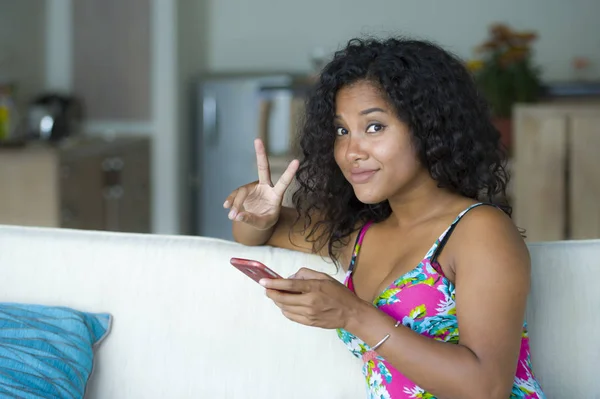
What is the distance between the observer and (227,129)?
5688mm

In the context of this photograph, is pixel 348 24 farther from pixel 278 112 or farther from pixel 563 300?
pixel 563 300

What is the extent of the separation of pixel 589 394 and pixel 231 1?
492cm

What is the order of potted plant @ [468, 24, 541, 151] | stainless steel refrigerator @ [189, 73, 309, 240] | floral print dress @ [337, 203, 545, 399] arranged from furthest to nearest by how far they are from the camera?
stainless steel refrigerator @ [189, 73, 309, 240] < potted plant @ [468, 24, 541, 151] < floral print dress @ [337, 203, 545, 399]

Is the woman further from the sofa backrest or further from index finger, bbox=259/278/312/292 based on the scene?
the sofa backrest

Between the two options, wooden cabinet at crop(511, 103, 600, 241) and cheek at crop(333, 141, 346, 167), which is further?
wooden cabinet at crop(511, 103, 600, 241)

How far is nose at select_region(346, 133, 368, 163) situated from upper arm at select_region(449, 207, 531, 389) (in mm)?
246

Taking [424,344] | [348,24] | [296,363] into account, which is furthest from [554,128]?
[348,24]

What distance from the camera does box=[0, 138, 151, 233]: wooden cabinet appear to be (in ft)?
12.5

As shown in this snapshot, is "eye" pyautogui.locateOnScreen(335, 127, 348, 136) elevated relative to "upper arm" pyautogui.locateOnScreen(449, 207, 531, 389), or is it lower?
elevated

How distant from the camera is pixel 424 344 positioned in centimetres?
124

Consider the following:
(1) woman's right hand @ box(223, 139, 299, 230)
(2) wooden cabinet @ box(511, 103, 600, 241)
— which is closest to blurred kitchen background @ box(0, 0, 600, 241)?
(2) wooden cabinet @ box(511, 103, 600, 241)

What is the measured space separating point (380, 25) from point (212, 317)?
177 inches

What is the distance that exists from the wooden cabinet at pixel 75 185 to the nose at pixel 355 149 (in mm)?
2665

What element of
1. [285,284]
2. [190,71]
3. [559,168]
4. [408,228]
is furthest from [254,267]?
[190,71]
